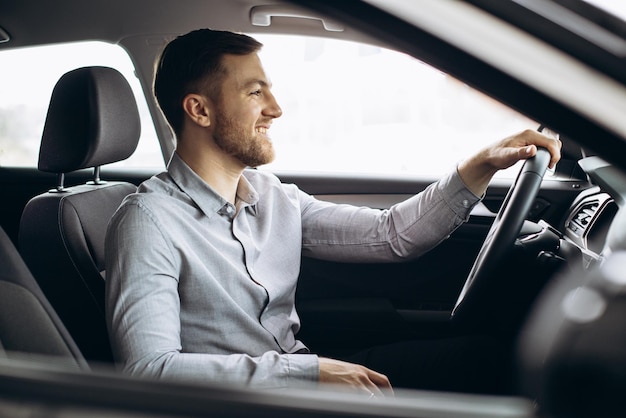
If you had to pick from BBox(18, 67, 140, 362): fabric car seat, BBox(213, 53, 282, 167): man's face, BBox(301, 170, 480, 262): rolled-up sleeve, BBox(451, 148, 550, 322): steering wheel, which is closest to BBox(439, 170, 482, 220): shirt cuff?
BBox(301, 170, 480, 262): rolled-up sleeve

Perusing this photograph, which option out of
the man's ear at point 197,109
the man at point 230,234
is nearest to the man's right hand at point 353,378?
the man at point 230,234

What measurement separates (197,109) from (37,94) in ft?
5.31

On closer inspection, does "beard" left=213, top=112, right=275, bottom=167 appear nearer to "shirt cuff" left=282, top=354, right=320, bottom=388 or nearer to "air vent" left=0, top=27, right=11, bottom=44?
"shirt cuff" left=282, top=354, right=320, bottom=388

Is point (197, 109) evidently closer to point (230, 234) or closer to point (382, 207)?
point (230, 234)

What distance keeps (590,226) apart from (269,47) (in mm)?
1372

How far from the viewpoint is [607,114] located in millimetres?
788

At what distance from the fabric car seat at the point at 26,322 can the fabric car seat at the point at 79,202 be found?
597 mm

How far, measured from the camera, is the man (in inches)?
59.1

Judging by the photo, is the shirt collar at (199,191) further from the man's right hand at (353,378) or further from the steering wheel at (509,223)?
the steering wheel at (509,223)

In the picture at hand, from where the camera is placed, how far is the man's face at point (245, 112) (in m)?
1.93

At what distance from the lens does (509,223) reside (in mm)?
1659

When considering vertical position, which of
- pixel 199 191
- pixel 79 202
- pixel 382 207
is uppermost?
pixel 199 191

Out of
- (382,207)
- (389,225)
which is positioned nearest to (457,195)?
(389,225)

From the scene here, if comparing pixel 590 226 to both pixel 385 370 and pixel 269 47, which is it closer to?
pixel 385 370
